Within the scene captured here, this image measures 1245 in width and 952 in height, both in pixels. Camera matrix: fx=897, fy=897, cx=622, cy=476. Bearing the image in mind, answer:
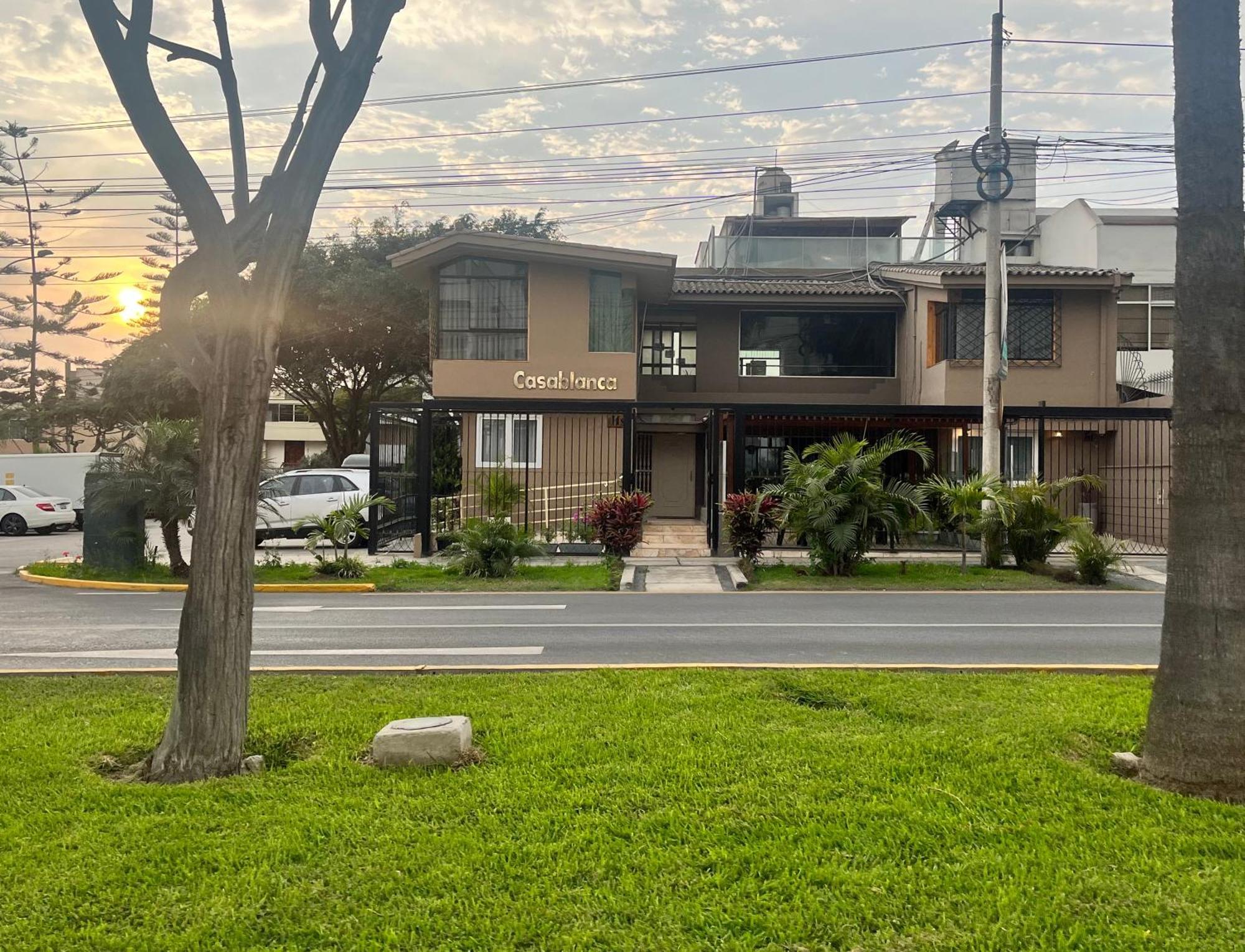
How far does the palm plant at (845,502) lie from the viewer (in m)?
14.2

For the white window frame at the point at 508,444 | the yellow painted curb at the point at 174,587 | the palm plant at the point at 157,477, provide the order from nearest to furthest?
the yellow painted curb at the point at 174,587 → the palm plant at the point at 157,477 → the white window frame at the point at 508,444

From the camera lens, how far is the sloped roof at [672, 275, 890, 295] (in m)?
23.3

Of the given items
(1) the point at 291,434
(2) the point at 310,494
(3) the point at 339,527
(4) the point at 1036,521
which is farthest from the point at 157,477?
(1) the point at 291,434

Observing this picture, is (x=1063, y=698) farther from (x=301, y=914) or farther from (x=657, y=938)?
(x=301, y=914)

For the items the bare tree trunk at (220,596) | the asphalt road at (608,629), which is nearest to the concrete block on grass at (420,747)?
the bare tree trunk at (220,596)

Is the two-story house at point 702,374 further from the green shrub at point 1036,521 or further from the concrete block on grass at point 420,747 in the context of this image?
the concrete block on grass at point 420,747

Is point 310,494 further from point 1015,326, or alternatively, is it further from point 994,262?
point 1015,326

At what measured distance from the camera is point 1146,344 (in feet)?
83.0

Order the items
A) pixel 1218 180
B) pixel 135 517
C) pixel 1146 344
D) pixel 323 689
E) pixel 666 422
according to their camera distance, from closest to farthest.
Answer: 1. pixel 1218 180
2. pixel 323 689
3. pixel 135 517
4. pixel 666 422
5. pixel 1146 344

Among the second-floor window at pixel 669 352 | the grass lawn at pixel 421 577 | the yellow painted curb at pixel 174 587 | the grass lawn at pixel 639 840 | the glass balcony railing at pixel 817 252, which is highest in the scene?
the glass balcony railing at pixel 817 252

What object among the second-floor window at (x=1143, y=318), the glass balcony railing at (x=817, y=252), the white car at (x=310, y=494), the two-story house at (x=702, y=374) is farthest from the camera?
the glass balcony railing at (x=817, y=252)

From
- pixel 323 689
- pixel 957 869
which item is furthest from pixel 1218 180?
pixel 323 689

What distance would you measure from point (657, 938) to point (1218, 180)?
4.53 m

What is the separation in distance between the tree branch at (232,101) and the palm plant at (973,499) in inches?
475
